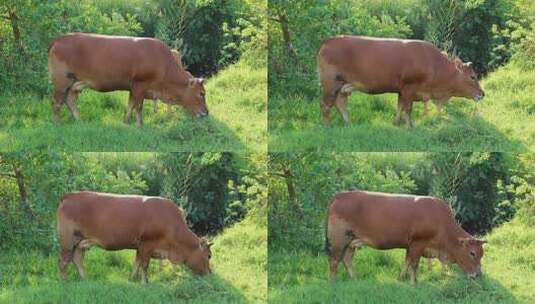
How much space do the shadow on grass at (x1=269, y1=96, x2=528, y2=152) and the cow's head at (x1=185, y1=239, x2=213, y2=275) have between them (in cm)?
143

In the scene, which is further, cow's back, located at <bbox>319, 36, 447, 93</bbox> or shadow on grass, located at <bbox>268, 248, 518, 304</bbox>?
cow's back, located at <bbox>319, 36, 447, 93</bbox>

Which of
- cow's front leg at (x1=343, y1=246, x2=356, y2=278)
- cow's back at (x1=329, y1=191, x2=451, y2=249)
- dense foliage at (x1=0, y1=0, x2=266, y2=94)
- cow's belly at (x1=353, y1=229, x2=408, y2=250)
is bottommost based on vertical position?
cow's front leg at (x1=343, y1=246, x2=356, y2=278)

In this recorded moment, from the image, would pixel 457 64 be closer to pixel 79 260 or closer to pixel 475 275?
pixel 475 275

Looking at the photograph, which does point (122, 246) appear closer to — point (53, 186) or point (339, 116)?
point (53, 186)

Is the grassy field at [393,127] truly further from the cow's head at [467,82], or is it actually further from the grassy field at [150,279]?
the grassy field at [150,279]

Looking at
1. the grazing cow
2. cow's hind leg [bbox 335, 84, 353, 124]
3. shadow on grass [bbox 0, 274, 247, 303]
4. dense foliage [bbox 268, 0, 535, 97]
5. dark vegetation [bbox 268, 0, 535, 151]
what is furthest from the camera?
dense foliage [bbox 268, 0, 535, 97]

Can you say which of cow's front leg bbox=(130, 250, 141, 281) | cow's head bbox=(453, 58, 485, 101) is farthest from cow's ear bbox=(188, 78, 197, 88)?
cow's head bbox=(453, 58, 485, 101)

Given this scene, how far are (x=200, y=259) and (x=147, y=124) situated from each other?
175 centimetres

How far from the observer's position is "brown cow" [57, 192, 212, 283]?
21.5 metres

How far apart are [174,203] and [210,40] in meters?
2.19

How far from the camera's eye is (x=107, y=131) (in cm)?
2156

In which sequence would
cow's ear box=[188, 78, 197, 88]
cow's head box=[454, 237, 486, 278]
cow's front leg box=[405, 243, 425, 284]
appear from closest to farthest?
cow's front leg box=[405, 243, 425, 284]
cow's head box=[454, 237, 486, 278]
cow's ear box=[188, 78, 197, 88]

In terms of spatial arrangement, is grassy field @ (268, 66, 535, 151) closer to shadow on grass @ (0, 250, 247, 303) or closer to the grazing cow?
the grazing cow

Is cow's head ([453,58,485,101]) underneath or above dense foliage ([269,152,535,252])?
above
